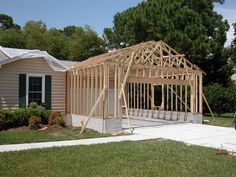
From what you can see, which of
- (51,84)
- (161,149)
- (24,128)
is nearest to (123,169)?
(161,149)

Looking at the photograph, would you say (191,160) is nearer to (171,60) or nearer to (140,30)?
(171,60)

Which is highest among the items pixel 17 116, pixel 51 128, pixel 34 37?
pixel 34 37

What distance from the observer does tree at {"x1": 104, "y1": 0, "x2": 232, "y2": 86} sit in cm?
2627

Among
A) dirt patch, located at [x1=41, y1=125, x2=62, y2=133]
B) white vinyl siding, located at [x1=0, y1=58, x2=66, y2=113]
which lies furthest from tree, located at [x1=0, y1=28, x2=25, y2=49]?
dirt patch, located at [x1=41, y1=125, x2=62, y2=133]

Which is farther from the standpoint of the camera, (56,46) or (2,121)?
(56,46)

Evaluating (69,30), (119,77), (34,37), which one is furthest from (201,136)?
(69,30)

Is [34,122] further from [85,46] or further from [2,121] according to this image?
[85,46]

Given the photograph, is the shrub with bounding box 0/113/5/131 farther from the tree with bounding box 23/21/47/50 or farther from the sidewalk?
the tree with bounding box 23/21/47/50

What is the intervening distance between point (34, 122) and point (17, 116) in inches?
34.8

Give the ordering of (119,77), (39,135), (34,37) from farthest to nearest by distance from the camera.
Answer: (34,37) < (119,77) < (39,135)

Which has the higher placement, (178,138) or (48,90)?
(48,90)

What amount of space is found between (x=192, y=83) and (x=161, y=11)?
9.69 m

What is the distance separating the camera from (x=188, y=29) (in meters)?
26.4

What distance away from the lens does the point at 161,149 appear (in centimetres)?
1076
